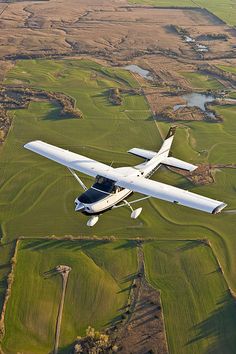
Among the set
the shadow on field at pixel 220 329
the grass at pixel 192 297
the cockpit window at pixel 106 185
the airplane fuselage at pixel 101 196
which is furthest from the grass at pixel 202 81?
the shadow on field at pixel 220 329

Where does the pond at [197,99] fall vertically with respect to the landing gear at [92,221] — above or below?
below

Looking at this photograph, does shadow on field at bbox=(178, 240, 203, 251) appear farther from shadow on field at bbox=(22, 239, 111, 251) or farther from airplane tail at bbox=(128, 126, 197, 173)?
airplane tail at bbox=(128, 126, 197, 173)

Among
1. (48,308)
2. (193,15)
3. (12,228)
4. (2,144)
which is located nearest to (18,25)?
(193,15)

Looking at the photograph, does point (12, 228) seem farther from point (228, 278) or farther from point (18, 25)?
point (18, 25)

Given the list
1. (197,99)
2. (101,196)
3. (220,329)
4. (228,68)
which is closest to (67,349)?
(101,196)

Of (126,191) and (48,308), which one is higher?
(126,191)

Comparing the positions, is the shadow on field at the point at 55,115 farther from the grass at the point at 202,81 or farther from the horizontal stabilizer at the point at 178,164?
the grass at the point at 202,81
